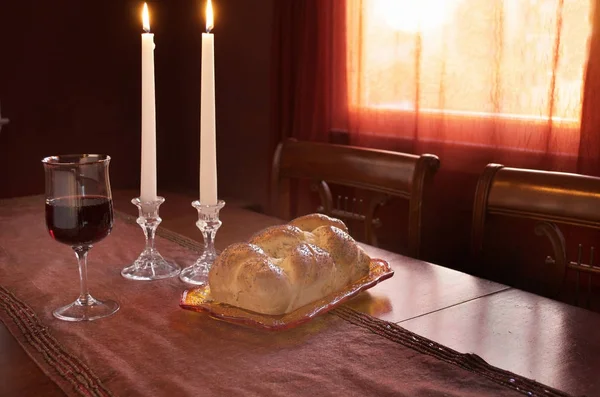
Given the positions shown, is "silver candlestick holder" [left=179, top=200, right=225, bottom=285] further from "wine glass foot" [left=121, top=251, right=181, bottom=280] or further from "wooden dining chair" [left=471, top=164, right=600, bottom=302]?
"wooden dining chair" [left=471, top=164, right=600, bottom=302]

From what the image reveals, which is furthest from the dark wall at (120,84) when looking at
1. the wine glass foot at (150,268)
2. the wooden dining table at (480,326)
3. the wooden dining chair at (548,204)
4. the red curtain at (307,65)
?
the wooden dining table at (480,326)

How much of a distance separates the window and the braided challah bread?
1.27 m

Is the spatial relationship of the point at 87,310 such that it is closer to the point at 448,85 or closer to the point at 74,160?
the point at 74,160

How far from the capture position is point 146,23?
1.13 meters

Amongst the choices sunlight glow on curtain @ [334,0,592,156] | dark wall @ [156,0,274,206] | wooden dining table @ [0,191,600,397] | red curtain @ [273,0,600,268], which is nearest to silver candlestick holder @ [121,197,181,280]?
wooden dining table @ [0,191,600,397]

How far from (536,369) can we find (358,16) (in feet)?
6.73

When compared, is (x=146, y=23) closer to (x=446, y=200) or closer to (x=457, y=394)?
(x=457, y=394)

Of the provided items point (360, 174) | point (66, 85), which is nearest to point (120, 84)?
point (66, 85)

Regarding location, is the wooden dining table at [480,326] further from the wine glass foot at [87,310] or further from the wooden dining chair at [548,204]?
the wooden dining chair at [548,204]

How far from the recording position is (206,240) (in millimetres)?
1152

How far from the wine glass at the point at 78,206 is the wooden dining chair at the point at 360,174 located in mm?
839

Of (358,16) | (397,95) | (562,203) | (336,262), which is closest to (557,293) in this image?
(562,203)

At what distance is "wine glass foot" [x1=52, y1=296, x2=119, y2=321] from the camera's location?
947mm

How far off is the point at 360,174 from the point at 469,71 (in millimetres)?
750
